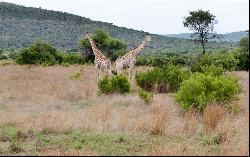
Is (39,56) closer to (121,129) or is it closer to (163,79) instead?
(163,79)

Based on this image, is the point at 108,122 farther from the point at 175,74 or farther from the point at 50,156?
the point at 175,74

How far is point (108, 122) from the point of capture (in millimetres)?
10078

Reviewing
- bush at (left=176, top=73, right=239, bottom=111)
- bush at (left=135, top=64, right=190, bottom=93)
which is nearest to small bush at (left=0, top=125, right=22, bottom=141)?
bush at (left=176, top=73, right=239, bottom=111)

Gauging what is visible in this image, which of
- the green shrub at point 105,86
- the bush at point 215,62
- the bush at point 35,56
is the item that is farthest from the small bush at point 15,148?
the bush at point 35,56

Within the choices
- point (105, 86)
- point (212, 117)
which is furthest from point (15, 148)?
point (105, 86)

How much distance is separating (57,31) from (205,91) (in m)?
57.4

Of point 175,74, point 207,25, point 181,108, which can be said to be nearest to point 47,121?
point 181,108

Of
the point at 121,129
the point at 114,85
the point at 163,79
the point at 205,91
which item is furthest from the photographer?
the point at 163,79

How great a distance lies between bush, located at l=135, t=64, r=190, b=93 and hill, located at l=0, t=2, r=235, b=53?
45.0 m

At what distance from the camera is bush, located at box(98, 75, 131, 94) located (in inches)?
625

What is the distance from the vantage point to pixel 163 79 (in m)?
17.0

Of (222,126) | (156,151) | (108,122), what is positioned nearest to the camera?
(156,151)

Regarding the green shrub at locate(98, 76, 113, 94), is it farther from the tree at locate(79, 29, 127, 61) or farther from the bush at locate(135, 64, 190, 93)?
the tree at locate(79, 29, 127, 61)

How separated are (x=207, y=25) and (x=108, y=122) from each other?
30.1 metres
